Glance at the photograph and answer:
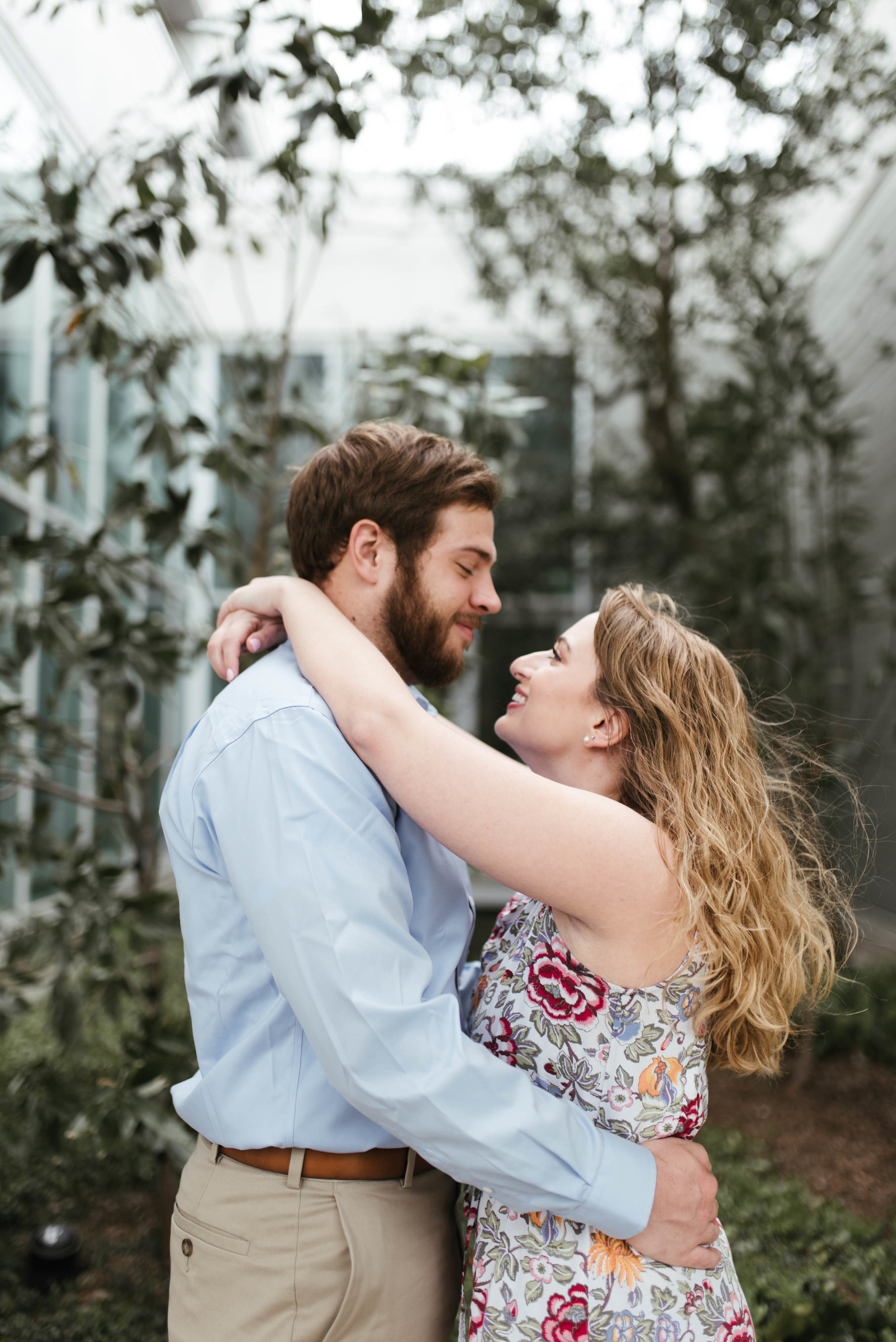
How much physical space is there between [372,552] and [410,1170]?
869 millimetres

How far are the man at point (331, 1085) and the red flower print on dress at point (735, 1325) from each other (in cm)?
7

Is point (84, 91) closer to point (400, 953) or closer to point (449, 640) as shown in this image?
point (449, 640)

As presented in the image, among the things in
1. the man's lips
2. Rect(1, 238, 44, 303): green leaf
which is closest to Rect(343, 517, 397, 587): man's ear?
the man's lips

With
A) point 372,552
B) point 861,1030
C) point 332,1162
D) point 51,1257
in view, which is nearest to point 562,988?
point 332,1162

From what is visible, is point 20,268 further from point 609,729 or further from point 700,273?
point 700,273

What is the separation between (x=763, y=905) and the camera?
1.36 metres

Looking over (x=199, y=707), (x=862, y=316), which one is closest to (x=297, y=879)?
(x=862, y=316)

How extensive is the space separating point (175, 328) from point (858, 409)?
15.0 feet

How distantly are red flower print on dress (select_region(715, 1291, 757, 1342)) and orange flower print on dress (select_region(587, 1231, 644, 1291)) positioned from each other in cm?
14

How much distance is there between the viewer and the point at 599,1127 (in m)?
1.28

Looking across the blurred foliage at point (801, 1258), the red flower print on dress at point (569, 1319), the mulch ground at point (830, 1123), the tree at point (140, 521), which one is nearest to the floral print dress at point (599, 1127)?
the red flower print on dress at point (569, 1319)

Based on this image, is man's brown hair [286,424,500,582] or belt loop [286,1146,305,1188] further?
man's brown hair [286,424,500,582]

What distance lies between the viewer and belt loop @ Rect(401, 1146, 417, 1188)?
1282 millimetres

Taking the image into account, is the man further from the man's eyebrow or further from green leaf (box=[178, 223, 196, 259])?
green leaf (box=[178, 223, 196, 259])
